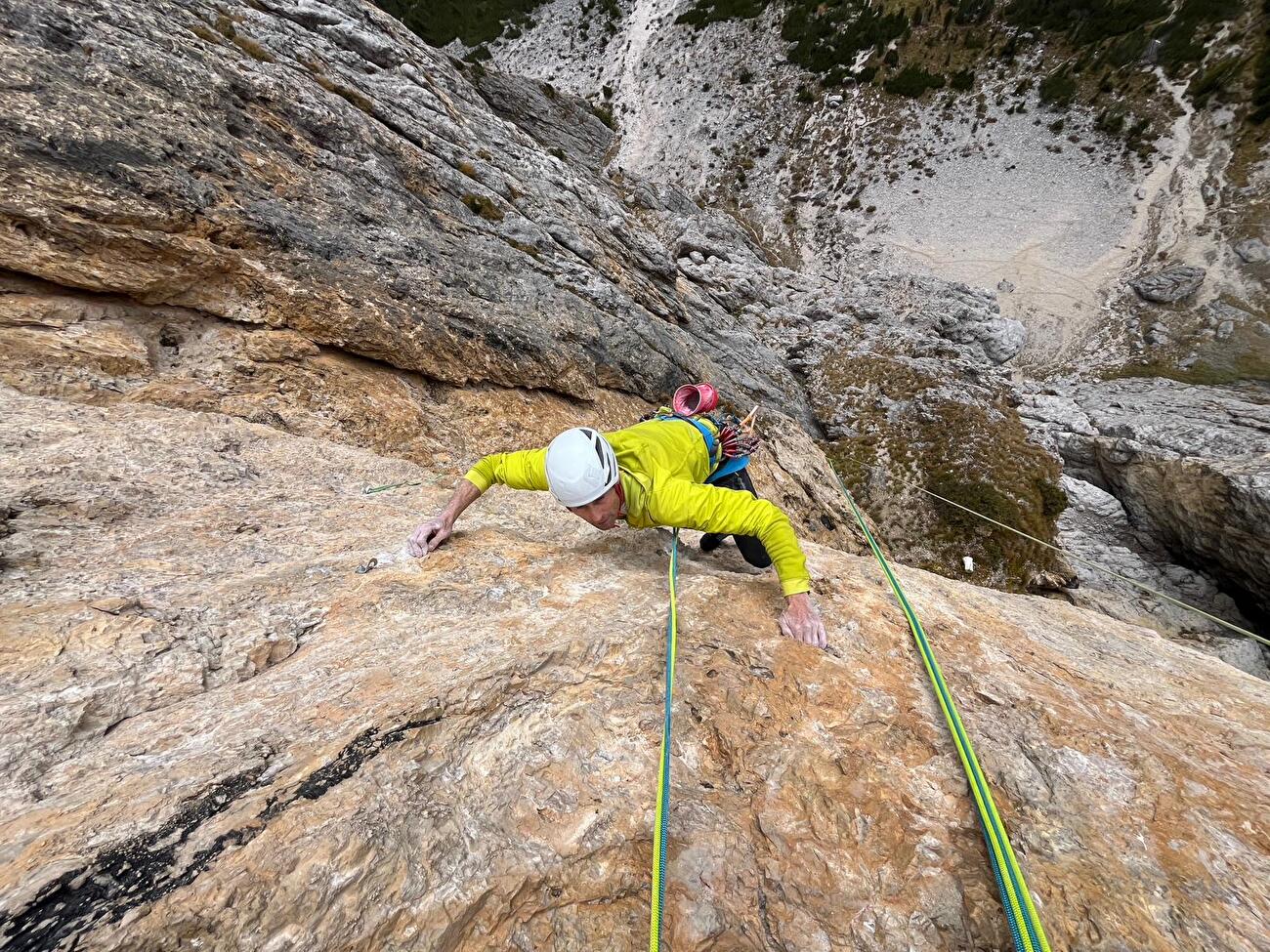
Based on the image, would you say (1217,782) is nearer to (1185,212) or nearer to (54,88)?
(54,88)

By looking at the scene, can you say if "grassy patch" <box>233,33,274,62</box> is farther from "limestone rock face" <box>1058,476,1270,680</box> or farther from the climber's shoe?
"limestone rock face" <box>1058,476,1270,680</box>

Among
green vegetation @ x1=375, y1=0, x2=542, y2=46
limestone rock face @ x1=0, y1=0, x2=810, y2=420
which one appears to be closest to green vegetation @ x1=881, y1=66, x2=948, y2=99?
green vegetation @ x1=375, y1=0, x2=542, y2=46

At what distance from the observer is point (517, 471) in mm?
4492

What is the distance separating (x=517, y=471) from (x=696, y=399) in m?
3.73

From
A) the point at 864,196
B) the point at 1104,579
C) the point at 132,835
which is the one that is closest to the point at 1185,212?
the point at 864,196

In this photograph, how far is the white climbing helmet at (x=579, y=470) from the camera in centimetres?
386

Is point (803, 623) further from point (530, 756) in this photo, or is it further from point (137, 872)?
point (137, 872)

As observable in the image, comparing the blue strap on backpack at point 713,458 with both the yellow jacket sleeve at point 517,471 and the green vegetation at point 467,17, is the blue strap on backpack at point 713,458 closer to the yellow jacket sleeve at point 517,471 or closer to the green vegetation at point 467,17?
the yellow jacket sleeve at point 517,471

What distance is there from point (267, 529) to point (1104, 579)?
22.3 metres

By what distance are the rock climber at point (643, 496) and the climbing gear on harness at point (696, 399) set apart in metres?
2.04

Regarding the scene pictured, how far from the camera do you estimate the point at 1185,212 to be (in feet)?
96.6

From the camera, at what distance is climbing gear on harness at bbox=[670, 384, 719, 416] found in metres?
6.86

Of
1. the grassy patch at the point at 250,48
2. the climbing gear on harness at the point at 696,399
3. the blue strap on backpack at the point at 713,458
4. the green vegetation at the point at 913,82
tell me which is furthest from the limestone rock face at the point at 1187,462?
the green vegetation at the point at 913,82

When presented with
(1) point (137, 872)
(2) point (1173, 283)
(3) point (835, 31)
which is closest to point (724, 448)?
(1) point (137, 872)
